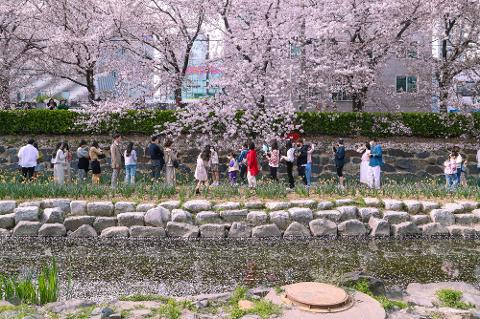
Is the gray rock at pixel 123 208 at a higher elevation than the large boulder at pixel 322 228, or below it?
higher

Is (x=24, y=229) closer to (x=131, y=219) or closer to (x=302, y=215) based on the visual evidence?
(x=131, y=219)

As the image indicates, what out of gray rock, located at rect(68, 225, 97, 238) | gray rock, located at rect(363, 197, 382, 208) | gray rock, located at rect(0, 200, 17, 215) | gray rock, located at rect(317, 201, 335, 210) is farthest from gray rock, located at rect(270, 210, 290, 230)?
gray rock, located at rect(0, 200, 17, 215)

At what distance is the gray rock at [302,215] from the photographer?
37.5 ft

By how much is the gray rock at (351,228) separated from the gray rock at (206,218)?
111 inches

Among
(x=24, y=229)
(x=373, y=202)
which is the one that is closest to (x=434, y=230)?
(x=373, y=202)

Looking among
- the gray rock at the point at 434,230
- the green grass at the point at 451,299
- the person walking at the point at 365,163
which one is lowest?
the green grass at the point at 451,299

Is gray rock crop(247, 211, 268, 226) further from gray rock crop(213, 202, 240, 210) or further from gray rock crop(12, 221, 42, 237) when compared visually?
gray rock crop(12, 221, 42, 237)

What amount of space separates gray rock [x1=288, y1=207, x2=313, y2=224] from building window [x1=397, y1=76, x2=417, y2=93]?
1676cm

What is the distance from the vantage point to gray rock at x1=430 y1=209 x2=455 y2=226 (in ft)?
38.4

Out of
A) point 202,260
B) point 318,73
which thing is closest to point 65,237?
point 202,260

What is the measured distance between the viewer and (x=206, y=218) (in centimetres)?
1130

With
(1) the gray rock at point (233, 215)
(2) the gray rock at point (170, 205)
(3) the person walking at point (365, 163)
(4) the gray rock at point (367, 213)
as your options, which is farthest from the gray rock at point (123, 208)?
(3) the person walking at point (365, 163)

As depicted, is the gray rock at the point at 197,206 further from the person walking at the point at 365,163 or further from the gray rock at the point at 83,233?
the person walking at the point at 365,163

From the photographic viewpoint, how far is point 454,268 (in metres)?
9.16
